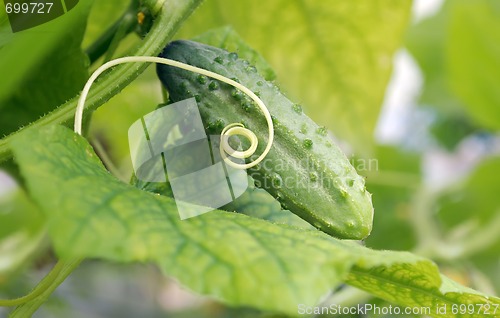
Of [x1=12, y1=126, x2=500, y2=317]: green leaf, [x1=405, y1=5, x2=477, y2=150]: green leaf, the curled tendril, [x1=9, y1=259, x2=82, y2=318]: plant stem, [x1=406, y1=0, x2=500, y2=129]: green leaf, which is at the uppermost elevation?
[x1=405, y1=5, x2=477, y2=150]: green leaf

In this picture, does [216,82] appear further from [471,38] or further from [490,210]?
[490,210]

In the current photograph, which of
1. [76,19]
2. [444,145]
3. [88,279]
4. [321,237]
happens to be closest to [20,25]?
[76,19]

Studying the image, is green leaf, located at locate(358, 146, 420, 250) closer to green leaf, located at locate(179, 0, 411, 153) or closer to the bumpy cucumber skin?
green leaf, located at locate(179, 0, 411, 153)

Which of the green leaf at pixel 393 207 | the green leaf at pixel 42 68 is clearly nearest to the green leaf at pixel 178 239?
the green leaf at pixel 42 68

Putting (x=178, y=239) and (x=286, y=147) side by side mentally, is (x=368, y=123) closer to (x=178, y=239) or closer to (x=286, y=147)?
(x=286, y=147)

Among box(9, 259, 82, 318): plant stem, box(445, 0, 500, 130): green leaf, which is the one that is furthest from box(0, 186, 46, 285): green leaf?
box(445, 0, 500, 130): green leaf
